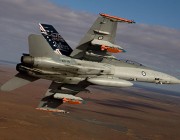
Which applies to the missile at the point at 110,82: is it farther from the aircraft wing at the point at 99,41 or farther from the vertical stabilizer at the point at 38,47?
the vertical stabilizer at the point at 38,47

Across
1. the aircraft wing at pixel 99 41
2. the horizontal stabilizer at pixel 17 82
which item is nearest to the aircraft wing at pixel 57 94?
the horizontal stabilizer at pixel 17 82

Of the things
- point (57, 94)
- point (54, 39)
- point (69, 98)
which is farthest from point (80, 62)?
point (57, 94)

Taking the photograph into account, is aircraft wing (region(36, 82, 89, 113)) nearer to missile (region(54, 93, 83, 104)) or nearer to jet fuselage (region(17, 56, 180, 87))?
missile (region(54, 93, 83, 104))

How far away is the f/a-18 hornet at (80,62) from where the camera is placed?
2645 cm

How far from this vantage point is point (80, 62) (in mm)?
27938

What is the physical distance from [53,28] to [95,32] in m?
4.94

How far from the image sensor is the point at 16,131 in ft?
262

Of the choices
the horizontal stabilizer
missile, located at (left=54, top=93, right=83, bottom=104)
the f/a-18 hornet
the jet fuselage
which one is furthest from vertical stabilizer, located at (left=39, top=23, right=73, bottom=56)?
missile, located at (left=54, top=93, right=83, bottom=104)

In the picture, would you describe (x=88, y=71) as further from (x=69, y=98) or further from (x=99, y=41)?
(x=69, y=98)

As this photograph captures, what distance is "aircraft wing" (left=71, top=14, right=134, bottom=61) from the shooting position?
27.2 m

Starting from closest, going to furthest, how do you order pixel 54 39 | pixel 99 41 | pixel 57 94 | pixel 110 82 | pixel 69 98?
pixel 99 41
pixel 110 82
pixel 54 39
pixel 69 98
pixel 57 94

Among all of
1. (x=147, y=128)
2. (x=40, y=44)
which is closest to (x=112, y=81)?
(x=40, y=44)

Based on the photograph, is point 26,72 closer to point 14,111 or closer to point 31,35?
point 31,35

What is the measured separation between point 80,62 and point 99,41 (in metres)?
2.88
